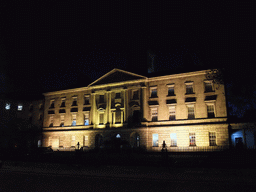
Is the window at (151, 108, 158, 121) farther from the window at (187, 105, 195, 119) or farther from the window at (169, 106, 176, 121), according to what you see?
the window at (187, 105, 195, 119)

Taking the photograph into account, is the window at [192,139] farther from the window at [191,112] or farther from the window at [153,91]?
the window at [153,91]

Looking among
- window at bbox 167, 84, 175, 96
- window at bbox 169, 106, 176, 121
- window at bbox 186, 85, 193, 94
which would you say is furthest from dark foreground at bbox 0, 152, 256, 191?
window at bbox 167, 84, 175, 96

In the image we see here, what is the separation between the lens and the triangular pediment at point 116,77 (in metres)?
37.0

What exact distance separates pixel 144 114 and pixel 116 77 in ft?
29.5

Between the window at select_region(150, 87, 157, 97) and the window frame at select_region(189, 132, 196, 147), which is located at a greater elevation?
the window at select_region(150, 87, 157, 97)

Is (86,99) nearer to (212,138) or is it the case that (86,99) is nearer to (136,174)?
(212,138)

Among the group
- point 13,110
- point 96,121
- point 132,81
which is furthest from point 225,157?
point 13,110

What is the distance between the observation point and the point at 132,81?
36844 millimetres

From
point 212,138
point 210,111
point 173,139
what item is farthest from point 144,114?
point 212,138

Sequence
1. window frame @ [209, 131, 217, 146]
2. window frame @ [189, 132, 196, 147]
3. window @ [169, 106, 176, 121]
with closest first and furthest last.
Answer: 1. window frame @ [209, 131, 217, 146]
2. window frame @ [189, 132, 196, 147]
3. window @ [169, 106, 176, 121]

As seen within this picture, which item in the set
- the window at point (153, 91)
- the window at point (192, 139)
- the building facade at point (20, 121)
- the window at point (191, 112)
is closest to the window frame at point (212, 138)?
the window at point (192, 139)

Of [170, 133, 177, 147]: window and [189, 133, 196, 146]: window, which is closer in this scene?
[189, 133, 196, 146]: window

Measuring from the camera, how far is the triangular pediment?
122 ft

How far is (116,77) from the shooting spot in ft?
127
